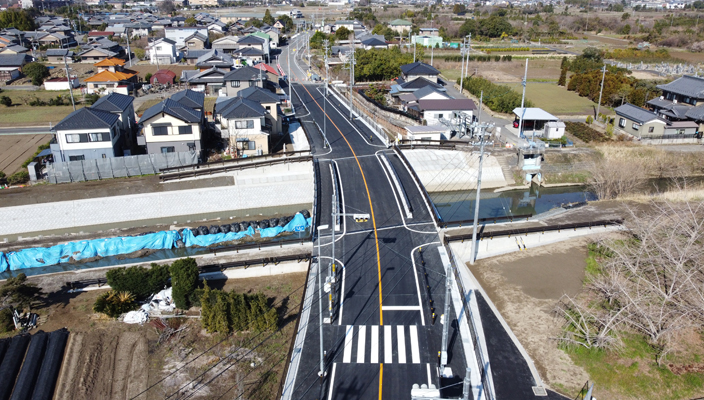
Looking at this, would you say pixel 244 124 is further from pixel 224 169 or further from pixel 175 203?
pixel 175 203

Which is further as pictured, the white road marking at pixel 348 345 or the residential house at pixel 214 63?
the residential house at pixel 214 63

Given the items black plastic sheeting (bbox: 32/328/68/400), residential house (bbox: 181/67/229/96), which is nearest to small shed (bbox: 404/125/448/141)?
residential house (bbox: 181/67/229/96)

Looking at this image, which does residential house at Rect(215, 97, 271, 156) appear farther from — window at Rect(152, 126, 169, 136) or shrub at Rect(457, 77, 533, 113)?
shrub at Rect(457, 77, 533, 113)

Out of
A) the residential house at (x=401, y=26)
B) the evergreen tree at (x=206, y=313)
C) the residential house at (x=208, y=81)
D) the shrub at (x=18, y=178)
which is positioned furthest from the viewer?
the residential house at (x=401, y=26)

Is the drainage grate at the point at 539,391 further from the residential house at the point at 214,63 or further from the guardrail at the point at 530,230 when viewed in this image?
the residential house at the point at 214,63

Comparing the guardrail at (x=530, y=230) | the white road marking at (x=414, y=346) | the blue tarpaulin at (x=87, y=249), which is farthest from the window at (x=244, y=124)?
the white road marking at (x=414, y=346)
